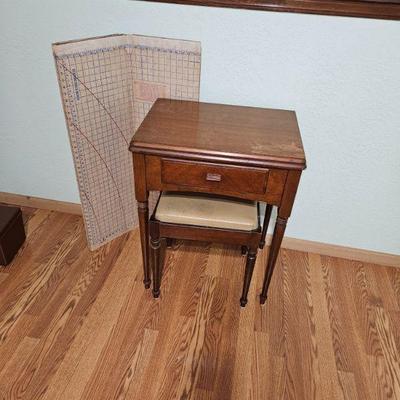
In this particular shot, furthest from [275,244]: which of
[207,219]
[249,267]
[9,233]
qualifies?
[9,233]

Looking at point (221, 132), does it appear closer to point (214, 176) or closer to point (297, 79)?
point (214, 176)

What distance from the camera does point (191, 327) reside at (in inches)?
52.1

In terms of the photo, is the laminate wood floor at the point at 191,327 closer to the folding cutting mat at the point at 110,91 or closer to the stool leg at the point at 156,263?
the stool leg at the point at 156,263

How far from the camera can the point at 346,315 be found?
1.42 m

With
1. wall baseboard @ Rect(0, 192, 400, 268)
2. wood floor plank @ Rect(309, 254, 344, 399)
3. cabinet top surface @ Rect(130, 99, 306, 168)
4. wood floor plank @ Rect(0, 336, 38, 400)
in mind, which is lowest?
wood floor plank @ Rect(309, 254, 344, 399)

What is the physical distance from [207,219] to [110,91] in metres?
0.65

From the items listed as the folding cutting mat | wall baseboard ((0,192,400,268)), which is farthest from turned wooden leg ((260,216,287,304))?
the folding cutting mat

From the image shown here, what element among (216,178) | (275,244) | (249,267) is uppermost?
(216,178)

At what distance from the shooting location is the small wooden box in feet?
Result: 4.82

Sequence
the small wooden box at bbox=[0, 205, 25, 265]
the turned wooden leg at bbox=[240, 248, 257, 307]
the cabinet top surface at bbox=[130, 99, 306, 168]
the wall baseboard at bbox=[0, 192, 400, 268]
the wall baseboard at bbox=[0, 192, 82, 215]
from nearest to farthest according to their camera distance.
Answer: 1. the cabinet top surface at bbox=[130, 99, 306, 168]
2. the turned wooden leg at bbox=[240, 248, 257, 307]
3. the small wooden box at bbox=[0, 205, 25, 265]
4. the wall baseboard at bbox=[0, 192, 400, 268]
5. the wall baseboard at bbox=[0, 192, 82, 215]

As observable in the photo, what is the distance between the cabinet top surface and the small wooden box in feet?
2.73

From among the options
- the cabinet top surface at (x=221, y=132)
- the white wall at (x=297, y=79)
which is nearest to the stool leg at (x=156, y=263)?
the cabinet top surface at (x=221, y=132)

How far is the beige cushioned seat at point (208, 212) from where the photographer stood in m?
1.15

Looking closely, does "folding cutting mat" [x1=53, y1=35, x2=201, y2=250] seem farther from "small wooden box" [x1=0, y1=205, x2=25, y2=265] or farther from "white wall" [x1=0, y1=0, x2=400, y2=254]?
"small wooden box" [x1=0, y1=205, x2=25, y2=265]
